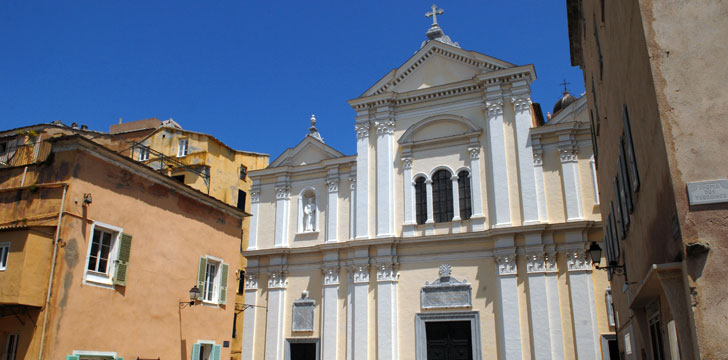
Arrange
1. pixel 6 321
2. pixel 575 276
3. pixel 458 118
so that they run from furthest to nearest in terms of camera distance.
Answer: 1. pixel 458 118
2. pixel 575 276
3. pixel 6 321

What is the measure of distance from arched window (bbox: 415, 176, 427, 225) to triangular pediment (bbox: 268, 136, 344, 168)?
4.38 meters

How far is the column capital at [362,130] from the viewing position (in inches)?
1057

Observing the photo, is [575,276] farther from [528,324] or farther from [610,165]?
→ [610,165]

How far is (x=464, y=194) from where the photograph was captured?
24.4 m

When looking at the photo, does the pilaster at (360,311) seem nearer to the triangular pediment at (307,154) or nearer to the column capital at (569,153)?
the triangular pediment at (307,154)

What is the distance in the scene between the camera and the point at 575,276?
2114 cm

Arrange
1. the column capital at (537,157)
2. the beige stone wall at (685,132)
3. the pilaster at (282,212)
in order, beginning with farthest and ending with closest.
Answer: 1. the pilaster at (282,212)
2. the column capital at (537,157)
3. the beige stone wall at (685,132)

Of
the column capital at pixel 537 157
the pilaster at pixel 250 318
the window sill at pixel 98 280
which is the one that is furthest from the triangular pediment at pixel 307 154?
the window sill at pixel 98 280

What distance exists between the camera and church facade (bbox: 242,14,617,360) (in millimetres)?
21594

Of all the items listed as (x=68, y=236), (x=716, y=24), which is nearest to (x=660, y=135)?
(x=716, y=24)

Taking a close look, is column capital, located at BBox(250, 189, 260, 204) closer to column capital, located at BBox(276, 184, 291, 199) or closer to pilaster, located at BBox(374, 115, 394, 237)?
column capital, located at BBox(276, 184, 291, 199)

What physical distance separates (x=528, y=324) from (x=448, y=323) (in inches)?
122

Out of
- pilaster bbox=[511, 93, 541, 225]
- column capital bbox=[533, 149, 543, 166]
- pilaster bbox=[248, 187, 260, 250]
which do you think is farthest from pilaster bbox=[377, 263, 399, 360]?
column capital bbox=[533, 149, 543, 166]

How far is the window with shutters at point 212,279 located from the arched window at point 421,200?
33.0ft
